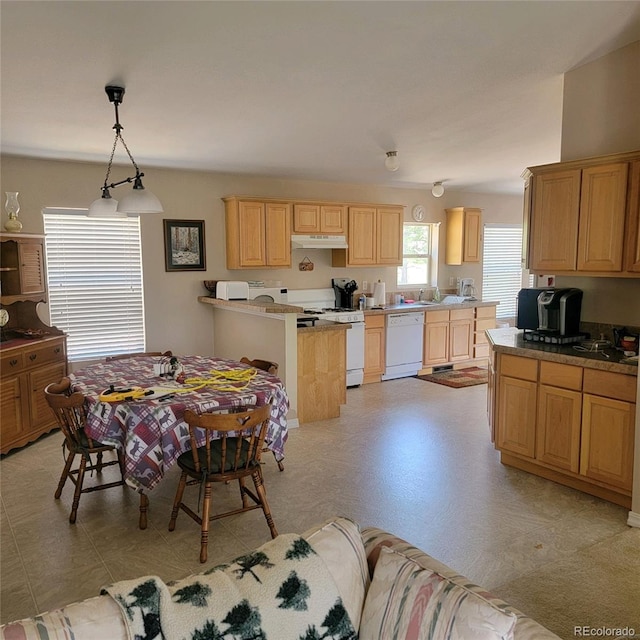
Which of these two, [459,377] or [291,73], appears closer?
[291,73]

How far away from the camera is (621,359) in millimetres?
3234

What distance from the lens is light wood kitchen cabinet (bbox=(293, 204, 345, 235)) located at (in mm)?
6340

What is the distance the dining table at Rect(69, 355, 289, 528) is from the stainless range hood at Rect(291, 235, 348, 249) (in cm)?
298

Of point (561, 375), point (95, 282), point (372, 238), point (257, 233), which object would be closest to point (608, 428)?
point (561, 375)

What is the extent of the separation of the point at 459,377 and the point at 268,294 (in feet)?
9.02

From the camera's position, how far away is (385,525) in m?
3.11

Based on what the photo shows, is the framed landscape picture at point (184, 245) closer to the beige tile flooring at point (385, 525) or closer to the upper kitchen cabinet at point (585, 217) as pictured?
the beige tile flooring at point (385, 525)

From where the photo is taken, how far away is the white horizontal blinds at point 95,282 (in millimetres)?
5246

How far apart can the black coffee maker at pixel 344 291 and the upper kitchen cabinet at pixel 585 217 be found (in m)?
3.16

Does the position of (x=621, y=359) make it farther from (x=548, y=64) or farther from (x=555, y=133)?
(x=555, y=133)

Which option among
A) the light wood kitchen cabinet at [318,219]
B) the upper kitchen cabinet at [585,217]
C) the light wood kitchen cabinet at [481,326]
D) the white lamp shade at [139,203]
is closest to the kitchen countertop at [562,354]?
the upper kitchen cabinet at [585,217]

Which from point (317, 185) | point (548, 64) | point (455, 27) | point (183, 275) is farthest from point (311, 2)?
point (317, 185)

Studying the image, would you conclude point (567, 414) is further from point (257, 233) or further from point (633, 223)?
point (257, 233)

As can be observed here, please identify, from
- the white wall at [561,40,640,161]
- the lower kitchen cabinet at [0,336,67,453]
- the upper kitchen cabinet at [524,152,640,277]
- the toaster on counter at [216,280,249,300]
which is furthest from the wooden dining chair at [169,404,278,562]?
the white wall at [561,40,640,161]
